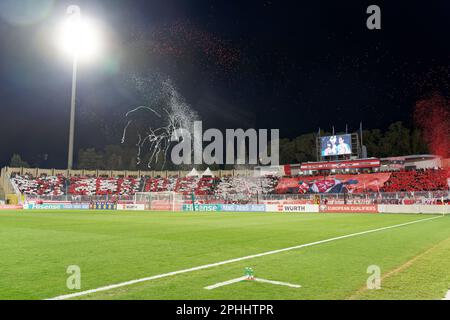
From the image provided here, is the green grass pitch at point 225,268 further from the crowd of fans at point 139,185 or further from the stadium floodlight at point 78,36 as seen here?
the crowd of fans at point 139,185

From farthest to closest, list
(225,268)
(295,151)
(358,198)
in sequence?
(295,151)
(358,198)
(225,268)

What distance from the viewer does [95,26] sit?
39094 mm

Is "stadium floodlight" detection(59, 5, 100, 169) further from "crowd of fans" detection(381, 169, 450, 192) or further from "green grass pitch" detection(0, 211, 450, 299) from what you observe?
"crowd of fans" detection(381, 169, 450, 192)

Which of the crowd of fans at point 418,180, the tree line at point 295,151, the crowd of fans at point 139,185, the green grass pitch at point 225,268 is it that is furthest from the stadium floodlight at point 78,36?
the tree line at point 295,151

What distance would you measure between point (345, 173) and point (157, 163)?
59487 mm

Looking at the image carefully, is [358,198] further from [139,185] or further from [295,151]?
[295,151]

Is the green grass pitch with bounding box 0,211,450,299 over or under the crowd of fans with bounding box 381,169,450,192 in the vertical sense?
under

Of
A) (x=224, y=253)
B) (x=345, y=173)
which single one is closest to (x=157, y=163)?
(x=345, y=173)

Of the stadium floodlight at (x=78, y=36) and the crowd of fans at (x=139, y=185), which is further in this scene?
the crowd of fans at (x=139, y=185)

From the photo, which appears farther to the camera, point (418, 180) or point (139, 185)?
point (139, 185)

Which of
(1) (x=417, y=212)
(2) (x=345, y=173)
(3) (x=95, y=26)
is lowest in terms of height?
(1) (x=417, y=212)

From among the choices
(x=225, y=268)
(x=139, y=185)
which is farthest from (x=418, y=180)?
(x=225, y=268)

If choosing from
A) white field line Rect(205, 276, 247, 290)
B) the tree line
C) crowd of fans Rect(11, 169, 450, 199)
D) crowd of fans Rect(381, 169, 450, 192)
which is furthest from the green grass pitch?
the tree line
